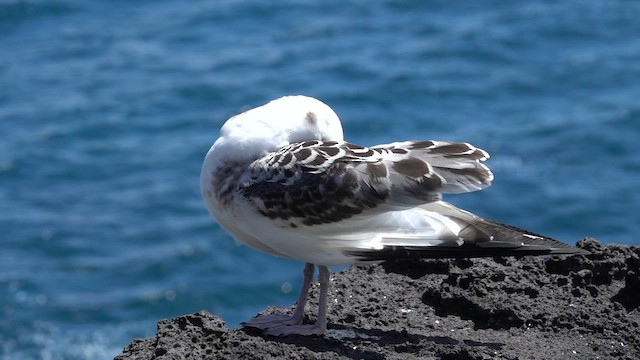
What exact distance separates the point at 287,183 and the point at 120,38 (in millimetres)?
13902

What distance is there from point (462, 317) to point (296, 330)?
983mm

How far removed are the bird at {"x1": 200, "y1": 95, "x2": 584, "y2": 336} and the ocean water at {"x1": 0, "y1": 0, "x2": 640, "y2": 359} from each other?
7.86m

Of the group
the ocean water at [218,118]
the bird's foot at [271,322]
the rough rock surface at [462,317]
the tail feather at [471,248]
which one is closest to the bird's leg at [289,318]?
the bird's foot at [271,322]

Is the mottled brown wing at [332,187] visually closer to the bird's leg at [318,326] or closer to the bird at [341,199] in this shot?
the bird at [341,199]

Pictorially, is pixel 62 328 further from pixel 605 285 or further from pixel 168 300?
pixel 605 285

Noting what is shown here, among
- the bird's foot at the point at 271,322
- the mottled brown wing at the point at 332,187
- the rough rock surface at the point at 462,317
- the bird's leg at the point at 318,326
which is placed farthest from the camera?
the bird's foot at the point at 271,322

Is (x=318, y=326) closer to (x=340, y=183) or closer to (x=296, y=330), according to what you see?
(x=296, y=330)

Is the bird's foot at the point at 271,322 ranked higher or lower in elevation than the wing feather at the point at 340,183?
lower

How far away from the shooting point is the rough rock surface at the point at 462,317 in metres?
→ 6.06

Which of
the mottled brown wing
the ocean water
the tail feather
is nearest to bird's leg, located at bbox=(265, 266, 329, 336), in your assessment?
the tail feather

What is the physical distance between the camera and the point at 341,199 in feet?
20.3

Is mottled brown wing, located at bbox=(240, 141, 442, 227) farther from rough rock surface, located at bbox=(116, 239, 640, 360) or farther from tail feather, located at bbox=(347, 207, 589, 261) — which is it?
rough rock surface, located at bbox=(116, 239, 640, 360)

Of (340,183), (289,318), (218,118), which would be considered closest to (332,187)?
(340,183)

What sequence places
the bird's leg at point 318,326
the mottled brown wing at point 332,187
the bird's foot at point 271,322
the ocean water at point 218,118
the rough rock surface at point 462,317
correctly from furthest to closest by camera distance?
the ocean water at point 218,118 → the bird's foot at point 271,322 → the bird's leg at point 318,326 → the mottled brown wing at point 332,187 → the rough rock surface at point 462,317
